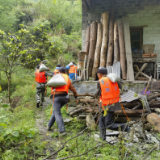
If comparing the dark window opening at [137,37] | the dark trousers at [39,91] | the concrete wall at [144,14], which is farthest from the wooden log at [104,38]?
the dark trousers at [39,91]

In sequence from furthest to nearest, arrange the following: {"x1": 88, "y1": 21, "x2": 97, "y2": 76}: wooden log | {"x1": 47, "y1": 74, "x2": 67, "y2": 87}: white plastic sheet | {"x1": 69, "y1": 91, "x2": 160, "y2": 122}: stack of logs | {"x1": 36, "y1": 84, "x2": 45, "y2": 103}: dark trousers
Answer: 1. {"x1": 88, "y1": 21, "x2": 97, "y2": 76}: wooden log
2. {"x1": 36, "y1": 84, "x2": 45, "y2": 103}: dark trousers
3. {"x1": 69, "y1": 91, "x2": 160, "y2": 122}: stack of logs
4. {"x1": 47, "y1": 74, "x2": 67, "y2": 87}: white plastic sheet

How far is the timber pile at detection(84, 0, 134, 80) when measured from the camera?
8016mm

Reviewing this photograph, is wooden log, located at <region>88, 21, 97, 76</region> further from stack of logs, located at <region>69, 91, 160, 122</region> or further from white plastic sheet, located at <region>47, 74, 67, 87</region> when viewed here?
white plastic sheet, located at <region>47, 74, 67, 87</region>

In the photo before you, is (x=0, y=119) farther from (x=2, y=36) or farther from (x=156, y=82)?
(x=156, y=82)

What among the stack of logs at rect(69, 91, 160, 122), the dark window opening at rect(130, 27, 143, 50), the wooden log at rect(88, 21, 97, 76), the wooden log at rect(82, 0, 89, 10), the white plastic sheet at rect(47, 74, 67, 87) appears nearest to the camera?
the white plastic sheet at rect(47, 74, 67, 87)

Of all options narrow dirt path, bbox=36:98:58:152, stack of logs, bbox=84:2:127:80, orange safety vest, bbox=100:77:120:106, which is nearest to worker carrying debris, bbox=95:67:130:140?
orange safety vest, bbox=100:77:120:106

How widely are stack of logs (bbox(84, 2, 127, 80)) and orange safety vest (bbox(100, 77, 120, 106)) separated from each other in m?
3.79

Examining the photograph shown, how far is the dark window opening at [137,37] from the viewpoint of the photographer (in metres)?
9.49

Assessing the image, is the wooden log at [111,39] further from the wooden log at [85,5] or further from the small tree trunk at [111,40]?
the wooden log at [85,5]

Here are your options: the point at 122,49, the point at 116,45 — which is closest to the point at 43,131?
the point at 122,49

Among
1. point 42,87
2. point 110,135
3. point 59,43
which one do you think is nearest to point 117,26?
point 42,87

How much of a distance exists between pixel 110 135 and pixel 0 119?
9.23 ft

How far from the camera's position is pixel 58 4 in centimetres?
2397

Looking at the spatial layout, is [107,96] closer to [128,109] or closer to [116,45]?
[128,109]
